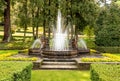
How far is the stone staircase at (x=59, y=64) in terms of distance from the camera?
14.6 m

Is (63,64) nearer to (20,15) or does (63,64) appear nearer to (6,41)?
(6,41)

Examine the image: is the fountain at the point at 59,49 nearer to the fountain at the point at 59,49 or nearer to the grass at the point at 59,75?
the fountain at the point at 59,49

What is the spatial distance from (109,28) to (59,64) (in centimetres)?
1446

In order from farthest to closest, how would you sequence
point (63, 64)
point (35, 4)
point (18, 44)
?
point (35, 4) < point (18, 44) < point (63, 64)

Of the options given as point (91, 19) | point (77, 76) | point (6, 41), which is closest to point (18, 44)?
point (6, 41)

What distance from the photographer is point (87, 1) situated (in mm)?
31094

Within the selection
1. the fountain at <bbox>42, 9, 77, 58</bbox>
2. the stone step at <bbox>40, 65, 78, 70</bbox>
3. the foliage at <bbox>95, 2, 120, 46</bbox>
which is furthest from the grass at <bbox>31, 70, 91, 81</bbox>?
the foliage at <bbox>95, 2, 120, 46</bbox>

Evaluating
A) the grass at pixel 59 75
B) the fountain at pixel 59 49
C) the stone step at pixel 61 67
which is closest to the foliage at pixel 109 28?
the fountain at pixel 59 49

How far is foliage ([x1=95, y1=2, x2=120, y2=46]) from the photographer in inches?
1117

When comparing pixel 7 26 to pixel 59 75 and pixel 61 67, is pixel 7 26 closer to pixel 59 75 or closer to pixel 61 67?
pixel 61 67

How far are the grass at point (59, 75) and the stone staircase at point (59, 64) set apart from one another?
0.84 m

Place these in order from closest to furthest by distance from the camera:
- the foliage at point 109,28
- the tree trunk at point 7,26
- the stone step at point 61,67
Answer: the stone step at point 61,67 → the foliage at point 109,28 → the tree trunk at point 7,26

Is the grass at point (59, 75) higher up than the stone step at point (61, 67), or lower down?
lower down

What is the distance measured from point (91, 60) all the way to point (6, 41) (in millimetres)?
17609
